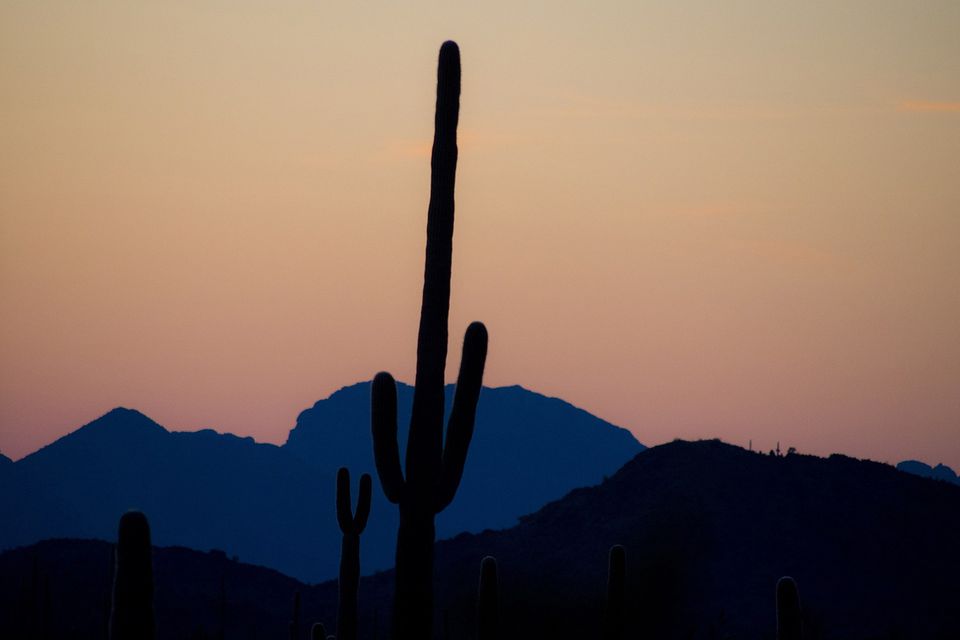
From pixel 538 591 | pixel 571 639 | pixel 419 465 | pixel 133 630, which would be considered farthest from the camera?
pixel 538 591

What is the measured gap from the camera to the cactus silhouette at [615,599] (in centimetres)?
1769

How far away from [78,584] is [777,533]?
102 feet

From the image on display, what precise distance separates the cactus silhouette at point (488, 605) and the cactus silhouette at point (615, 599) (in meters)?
1.45

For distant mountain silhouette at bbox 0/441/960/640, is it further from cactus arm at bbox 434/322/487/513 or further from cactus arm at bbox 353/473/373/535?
cactus arm at bbox 434/322/487/513

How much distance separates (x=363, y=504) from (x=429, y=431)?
908 centimetres

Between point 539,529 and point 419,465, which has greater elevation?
point 539,529

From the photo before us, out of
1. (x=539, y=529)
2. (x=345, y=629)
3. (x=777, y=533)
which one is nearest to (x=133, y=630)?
(x=345, y=629)

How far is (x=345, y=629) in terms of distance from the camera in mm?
24906

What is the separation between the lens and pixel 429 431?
1552cm

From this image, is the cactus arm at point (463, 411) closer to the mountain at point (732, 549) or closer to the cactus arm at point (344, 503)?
the cactus arm at point (344, 503)

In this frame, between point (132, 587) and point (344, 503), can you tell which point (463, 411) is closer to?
point (132, 587)

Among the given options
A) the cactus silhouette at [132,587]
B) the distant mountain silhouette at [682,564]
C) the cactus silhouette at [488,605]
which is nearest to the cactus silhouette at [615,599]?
the cactus silhouette at [488,605]

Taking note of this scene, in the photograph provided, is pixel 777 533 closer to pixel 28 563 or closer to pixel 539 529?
pixel 539 529

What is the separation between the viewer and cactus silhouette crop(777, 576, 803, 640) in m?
13.9
